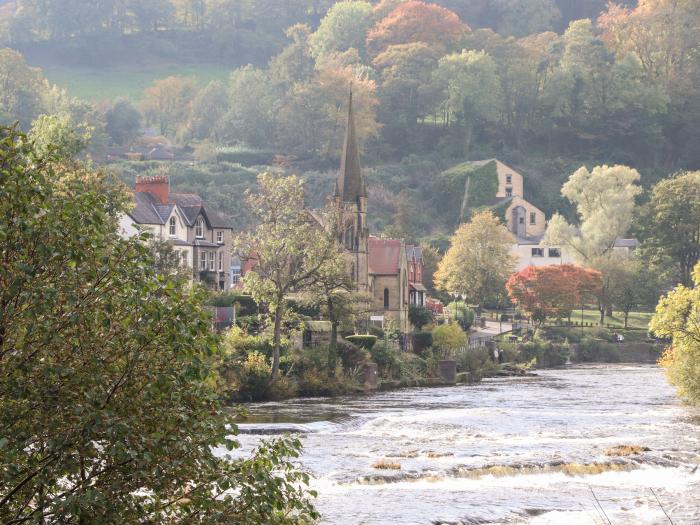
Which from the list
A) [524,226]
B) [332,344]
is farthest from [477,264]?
[332,344]

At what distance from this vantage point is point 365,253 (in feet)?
304

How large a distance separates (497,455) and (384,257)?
54.3 m

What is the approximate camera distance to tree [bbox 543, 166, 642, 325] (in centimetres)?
12562

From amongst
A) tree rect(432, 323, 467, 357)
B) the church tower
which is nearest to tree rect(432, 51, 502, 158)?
the church tower

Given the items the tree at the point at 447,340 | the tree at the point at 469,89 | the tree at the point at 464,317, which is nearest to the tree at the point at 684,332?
the tree at the point at 447,340

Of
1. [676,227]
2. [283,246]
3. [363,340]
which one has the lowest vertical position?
[363,340]

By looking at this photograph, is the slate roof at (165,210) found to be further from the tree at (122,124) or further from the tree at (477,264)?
the tree at (122,124)

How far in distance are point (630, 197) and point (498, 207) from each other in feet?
72.5

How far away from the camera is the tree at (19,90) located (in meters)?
157

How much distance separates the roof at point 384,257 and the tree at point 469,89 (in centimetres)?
7059

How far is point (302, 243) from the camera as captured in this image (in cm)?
6675

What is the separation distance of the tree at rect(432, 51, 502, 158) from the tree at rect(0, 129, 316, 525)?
5996 inches

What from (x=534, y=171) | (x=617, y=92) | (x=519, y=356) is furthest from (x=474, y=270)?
(x=617, y=92)

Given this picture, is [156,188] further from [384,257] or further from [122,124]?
[122,124]
